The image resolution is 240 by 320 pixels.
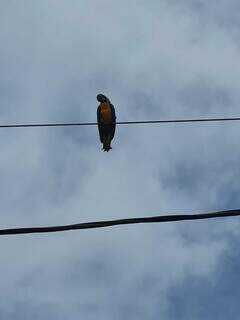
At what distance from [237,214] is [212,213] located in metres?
0.21

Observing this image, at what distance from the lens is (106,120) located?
15148mm

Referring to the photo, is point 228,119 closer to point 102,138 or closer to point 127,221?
point 127,221

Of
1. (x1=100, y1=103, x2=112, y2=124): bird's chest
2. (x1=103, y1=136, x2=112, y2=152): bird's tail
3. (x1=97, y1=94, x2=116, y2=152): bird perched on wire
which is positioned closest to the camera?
(x1=103, y1=136, x2=112, y2=152): bird's tail

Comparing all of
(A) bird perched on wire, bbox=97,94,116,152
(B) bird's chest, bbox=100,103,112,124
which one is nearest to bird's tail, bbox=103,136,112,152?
(A) bird perched on wire, bbox=97,94,116,152

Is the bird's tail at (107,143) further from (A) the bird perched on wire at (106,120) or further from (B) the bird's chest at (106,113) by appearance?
(B) the bird's chest at (106,113)

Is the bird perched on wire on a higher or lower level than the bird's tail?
higher

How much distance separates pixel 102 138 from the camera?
47.9 feet

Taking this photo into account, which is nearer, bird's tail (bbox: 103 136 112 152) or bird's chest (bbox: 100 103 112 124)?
bird's tail (bbox: 103 136 112 152)

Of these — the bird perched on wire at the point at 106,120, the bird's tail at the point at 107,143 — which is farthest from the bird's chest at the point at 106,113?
the bird's tail at the point at 107,143

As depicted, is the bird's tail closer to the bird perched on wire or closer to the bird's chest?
the bird perched on wire

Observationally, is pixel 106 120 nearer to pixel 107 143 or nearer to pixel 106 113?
pixel 106 113

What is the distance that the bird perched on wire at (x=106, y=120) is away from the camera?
48.0 feet

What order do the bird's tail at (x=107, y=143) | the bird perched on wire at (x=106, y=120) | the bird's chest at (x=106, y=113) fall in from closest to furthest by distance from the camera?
the bird's tail at (x=107, y=143)
the bird perched on wire at (x=106, y=120)
the bird's chest at (x=106, y=113)

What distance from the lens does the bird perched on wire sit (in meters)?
14.6
